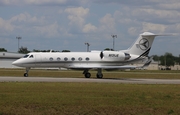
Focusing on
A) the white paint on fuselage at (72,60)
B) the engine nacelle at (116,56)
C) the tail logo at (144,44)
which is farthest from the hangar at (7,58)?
the tail logo at (144,44)

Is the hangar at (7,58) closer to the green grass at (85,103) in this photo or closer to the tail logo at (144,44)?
the tail logo at (144,44)

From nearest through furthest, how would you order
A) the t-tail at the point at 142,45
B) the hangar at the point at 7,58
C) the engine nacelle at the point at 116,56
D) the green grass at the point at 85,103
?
the green grass at the point at 85,103 < the engine nacelle at the point at 116,56 < the t-tail at the point at 142,45 < the hangar at the point at 7,58

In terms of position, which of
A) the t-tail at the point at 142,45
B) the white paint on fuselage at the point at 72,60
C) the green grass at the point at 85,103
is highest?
the t-tail at the point at 142,45

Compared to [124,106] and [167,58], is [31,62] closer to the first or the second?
[124,106]

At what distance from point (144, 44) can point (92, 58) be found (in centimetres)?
705

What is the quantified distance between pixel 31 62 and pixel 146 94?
85.6 feet

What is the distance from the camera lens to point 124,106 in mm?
23078

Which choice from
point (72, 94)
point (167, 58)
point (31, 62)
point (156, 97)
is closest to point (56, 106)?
point (72, 94)

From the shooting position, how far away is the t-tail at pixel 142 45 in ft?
178

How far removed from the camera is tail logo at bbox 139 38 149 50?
5453cm

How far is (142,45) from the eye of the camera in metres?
54.6

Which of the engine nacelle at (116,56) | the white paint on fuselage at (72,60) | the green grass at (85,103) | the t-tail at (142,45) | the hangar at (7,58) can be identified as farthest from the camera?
the hangar at (7,58)

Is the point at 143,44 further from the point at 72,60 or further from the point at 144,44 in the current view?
the point at 72,60

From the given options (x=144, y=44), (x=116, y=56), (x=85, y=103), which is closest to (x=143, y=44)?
(x=144, y=44)
